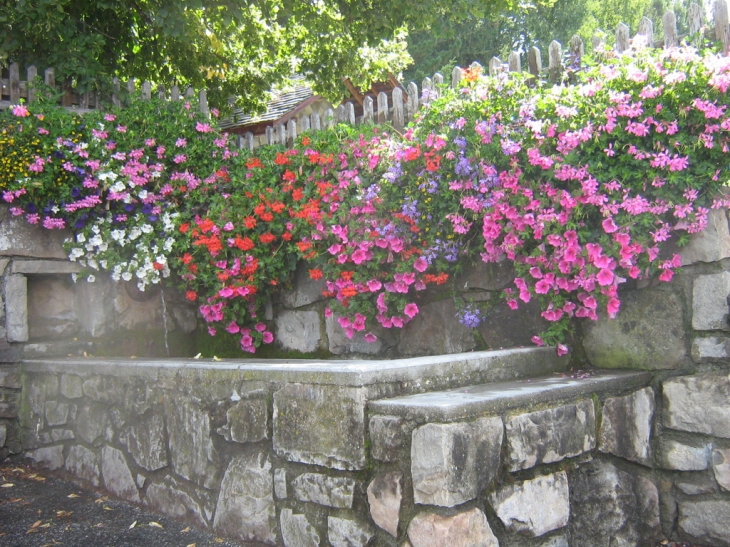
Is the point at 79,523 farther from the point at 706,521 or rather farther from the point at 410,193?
the point at 706,521

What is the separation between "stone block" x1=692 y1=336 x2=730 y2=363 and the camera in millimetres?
2764

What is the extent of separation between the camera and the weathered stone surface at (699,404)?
2730mm

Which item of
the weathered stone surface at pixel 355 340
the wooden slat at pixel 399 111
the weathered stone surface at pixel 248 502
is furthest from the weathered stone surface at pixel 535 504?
the wooden slat at pixel 399 111

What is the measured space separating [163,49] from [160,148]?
248 cm

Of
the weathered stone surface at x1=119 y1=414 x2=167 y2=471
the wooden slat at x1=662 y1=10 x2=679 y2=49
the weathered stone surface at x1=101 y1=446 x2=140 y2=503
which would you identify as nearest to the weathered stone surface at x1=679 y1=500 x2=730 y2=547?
the wooden slat at x1=662 y1=10 x2=679 y2=49

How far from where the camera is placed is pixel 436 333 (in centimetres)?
360

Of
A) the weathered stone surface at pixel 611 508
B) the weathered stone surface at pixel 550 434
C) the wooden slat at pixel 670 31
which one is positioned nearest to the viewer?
the weathered stone surface at pixel 550 434

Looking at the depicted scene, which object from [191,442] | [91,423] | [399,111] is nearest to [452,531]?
[191,442]

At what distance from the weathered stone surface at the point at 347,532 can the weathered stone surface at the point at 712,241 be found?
1760 mm

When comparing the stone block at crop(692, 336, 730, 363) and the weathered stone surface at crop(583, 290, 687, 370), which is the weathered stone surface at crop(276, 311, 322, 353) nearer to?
the weathered stone surface at crop(583, 290, 687, 370)

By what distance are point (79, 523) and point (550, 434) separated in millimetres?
2101

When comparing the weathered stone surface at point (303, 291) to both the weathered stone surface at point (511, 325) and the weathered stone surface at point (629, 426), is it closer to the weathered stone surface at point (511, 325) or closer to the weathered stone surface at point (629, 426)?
the weathered stone surface at point (511, 325)

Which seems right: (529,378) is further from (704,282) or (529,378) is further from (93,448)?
(93,448)

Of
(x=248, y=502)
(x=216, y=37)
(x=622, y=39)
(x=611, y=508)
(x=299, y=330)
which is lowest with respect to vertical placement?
(x=611, y=508)
